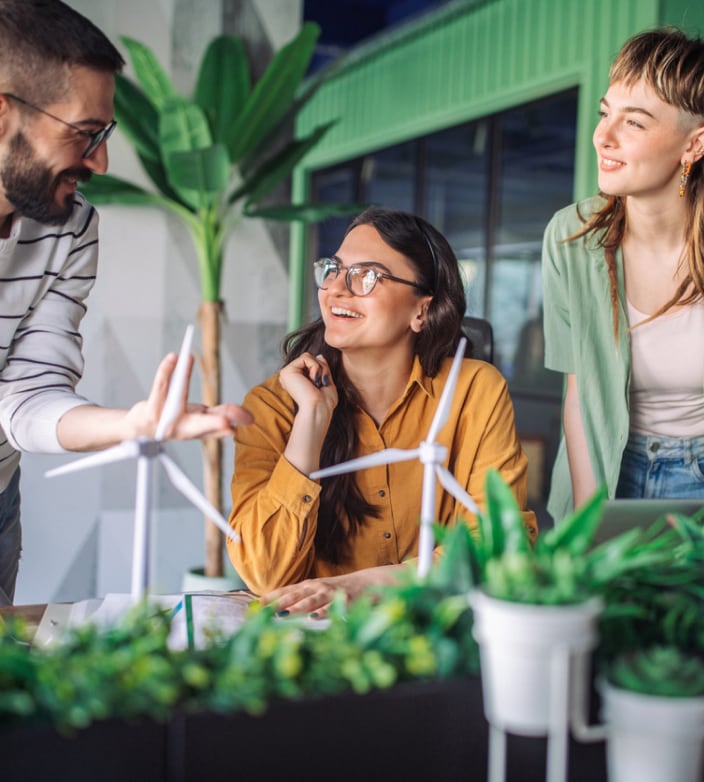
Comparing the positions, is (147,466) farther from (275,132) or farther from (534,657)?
(275,132)

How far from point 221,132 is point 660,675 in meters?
4.38

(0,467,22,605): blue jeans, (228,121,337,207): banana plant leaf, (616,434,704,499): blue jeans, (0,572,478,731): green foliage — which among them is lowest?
(0,467,22,605): blue jeans

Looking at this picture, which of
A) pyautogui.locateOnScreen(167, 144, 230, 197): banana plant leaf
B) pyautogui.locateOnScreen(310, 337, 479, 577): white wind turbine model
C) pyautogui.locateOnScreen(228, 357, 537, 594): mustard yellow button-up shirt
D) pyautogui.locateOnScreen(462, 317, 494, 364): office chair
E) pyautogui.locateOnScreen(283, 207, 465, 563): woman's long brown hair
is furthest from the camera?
pyautogui.locateOnScreen(167, 144, 230, 197): banana plant leaf

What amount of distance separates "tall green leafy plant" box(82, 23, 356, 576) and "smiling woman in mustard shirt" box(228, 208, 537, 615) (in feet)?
7.84

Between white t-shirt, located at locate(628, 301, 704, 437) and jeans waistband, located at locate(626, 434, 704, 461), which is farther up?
white t-shirt, located at locate(628, 301, 704, 437)

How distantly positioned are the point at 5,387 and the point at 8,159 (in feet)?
1.59

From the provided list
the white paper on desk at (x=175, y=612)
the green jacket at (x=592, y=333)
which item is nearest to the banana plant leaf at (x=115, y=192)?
the green jacket at (x=592, y=333)

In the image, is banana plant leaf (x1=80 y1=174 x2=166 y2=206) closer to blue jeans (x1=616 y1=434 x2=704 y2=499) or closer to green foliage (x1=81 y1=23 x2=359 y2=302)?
green foliage (x1=81 y1=23 x2=359 y2=302)

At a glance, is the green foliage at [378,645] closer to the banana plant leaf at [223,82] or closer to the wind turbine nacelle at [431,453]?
the wind turbine nacelle at [431,453]

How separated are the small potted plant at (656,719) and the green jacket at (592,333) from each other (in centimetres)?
139

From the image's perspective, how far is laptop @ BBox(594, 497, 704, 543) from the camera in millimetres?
1450

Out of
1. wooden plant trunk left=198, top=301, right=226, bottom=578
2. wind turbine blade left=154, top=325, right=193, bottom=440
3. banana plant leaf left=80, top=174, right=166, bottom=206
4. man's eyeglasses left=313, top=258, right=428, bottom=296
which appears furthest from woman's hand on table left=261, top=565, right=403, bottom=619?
banana plant leaf left=80, top=174, right=166, bottom=206

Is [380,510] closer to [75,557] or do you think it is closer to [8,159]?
[8,159]

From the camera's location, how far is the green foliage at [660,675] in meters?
0.98
